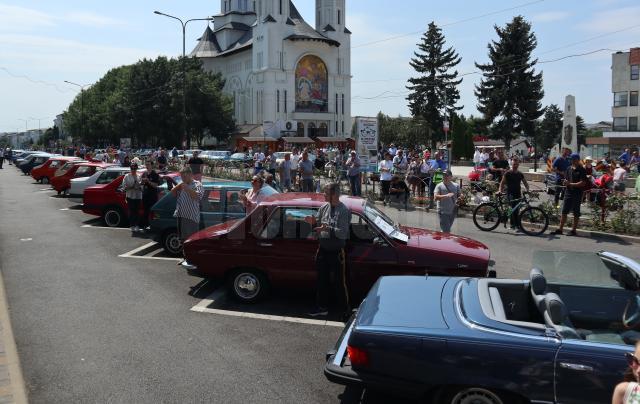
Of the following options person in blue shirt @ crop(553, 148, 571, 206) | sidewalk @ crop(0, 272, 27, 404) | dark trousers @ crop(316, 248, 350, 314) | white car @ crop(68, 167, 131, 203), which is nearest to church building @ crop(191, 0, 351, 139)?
white car @ crop(68, 167, 131, 203)

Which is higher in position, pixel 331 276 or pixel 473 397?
pixel 331 276

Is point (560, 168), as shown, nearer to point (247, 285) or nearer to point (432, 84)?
point (247, 285)

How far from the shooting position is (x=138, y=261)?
10523 mm

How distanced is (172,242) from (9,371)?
5.54 meters

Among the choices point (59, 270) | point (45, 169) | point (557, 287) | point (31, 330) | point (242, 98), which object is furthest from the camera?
point (242, 98)

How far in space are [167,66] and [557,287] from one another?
254 ft

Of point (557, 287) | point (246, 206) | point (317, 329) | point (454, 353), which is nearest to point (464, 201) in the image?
point (246, 206)

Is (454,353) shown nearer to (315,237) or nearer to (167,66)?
(315,237)

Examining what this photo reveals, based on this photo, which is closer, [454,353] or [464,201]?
[454,353]

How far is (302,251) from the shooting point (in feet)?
24.2

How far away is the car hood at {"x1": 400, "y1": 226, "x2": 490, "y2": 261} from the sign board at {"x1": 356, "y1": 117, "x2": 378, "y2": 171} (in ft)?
51.2

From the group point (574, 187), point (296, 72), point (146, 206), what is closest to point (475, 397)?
point (574, 187)

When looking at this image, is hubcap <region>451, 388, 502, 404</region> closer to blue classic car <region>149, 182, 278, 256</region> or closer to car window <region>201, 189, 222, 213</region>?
blue classic car <region>149, 182, 278, 256</region>

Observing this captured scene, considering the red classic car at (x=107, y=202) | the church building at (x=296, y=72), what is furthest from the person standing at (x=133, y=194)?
the church building at (x=296, y=72)
